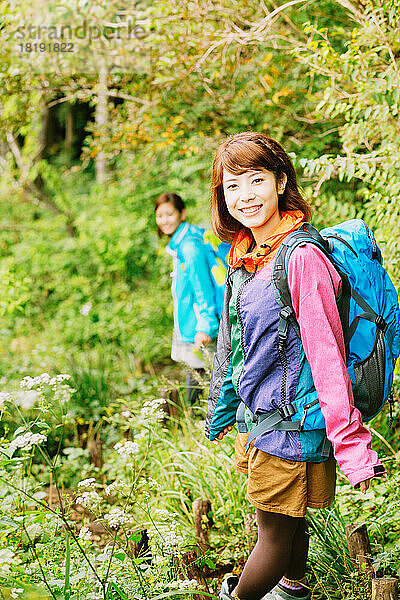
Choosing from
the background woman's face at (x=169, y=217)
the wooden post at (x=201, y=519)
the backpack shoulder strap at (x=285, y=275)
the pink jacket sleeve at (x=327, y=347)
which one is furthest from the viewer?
the background woman's face at (x=169, y=217)

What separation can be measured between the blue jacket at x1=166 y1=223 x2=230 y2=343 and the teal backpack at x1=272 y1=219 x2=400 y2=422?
1.95m

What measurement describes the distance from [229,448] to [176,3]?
2936mm

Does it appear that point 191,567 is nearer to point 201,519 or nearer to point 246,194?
point 201,519

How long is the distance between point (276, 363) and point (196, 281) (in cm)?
204

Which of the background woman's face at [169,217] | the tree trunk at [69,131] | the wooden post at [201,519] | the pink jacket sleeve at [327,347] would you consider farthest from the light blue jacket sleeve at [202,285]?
the tree trunk at [69,131]

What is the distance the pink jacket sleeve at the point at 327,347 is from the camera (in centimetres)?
187

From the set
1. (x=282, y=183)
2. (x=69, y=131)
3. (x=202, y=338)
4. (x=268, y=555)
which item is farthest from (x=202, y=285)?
(x=69, y=131)

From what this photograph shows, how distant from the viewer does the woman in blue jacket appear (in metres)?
4.05

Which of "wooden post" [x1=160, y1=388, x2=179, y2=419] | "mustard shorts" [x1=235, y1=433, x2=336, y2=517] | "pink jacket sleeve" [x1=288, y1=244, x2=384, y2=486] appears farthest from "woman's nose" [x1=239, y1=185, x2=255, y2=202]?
"wooden post" [x1=160, y1=388, x2=179, y2=419]

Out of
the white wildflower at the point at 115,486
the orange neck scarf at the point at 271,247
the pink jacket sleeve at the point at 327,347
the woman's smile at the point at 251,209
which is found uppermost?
the woman's smile at the point at 251,209

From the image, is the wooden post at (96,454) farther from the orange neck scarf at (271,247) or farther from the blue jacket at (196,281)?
the orange neck scarf at (271,247)

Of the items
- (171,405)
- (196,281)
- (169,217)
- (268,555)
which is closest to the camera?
(268,555)

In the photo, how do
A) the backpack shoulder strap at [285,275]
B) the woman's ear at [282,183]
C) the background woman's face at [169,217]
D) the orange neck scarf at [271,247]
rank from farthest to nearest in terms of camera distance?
the background woman's face at [169,217] < the woman's ear at [282,183] < the orange neck scarf at [271,247] < the backpack shoulder strap at [285,275]

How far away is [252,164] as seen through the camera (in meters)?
2.17
